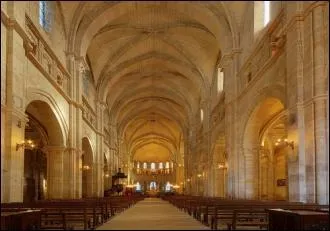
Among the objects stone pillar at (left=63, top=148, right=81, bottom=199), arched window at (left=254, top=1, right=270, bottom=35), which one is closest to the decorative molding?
stone pillar at (left=63, top=148, right=81, bottom=199)

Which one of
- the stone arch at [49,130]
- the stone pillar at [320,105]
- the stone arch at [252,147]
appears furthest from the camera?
the stone arch at [252,147]

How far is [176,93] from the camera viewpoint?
49812mm

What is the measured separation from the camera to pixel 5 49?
16391 mm

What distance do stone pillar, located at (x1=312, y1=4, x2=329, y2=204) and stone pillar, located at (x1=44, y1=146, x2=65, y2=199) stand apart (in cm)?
1501

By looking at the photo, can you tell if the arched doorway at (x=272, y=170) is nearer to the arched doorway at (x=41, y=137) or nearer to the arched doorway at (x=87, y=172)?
the arched doorway at (x=87, y=172)

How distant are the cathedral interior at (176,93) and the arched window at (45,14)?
0.05 meters

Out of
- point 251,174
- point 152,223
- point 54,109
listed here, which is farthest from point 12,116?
point 251,174

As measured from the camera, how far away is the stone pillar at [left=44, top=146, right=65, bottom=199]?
26016 mm

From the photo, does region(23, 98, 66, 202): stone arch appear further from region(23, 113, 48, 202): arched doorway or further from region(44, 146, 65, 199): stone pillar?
region(23, 113, 48, 202): arched doorway

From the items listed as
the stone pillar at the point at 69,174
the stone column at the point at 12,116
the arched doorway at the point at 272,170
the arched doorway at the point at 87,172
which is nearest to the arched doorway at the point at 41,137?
the stone pillar at the point at 69,174

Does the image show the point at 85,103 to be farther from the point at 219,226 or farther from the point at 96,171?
the point at 219,226

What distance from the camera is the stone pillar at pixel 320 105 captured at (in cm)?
1473

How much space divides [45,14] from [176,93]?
27.1 metres

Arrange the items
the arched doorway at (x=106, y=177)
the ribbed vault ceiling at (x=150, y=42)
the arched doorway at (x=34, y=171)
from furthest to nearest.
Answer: the arched doorway at (x=106, y=177) → the arched doorway at (x=34, y=171) → the ribbed vault ceiling at (x=150, y=42)
